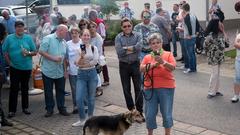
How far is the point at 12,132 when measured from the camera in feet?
25.1

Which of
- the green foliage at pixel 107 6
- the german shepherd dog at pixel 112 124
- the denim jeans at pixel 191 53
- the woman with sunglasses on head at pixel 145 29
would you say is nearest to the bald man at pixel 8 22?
the denim jeans at pixel 191 53

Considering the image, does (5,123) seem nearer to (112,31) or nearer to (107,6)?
(112,31)

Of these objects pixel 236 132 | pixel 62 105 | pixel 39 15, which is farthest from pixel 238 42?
pixel 39 15

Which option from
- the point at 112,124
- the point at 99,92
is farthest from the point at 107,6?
the point at 112,124

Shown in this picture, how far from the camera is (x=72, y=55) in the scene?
27.1ft

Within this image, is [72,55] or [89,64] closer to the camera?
[89,64]

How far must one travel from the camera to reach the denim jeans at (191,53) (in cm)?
1220

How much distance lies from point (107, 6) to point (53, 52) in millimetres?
15488

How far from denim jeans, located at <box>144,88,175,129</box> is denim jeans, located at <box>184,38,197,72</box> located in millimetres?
6040

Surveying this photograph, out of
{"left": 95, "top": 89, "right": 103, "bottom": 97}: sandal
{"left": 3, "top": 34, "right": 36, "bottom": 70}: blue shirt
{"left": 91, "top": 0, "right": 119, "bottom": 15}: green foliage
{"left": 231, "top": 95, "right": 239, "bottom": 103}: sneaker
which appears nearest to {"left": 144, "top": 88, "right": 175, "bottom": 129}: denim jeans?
{"left": 231, "top": 95, "right": 239, "bottom": 103}: sneaker

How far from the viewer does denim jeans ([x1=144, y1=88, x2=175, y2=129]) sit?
6.20m

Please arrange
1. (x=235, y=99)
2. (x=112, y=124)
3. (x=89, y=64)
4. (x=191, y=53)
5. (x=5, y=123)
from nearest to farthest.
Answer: (x=112, y=124) < (x=89, y=64) < (x=5, y=123) < (x=235, y=99) < (x=191, y=53)

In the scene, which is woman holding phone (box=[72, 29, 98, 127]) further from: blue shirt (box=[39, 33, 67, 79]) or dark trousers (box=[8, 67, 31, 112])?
dark trousers (box=[8, 67, 31, 112])

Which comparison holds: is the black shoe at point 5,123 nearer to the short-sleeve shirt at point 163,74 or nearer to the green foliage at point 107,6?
the short-sleeve shirt at point 163,74
